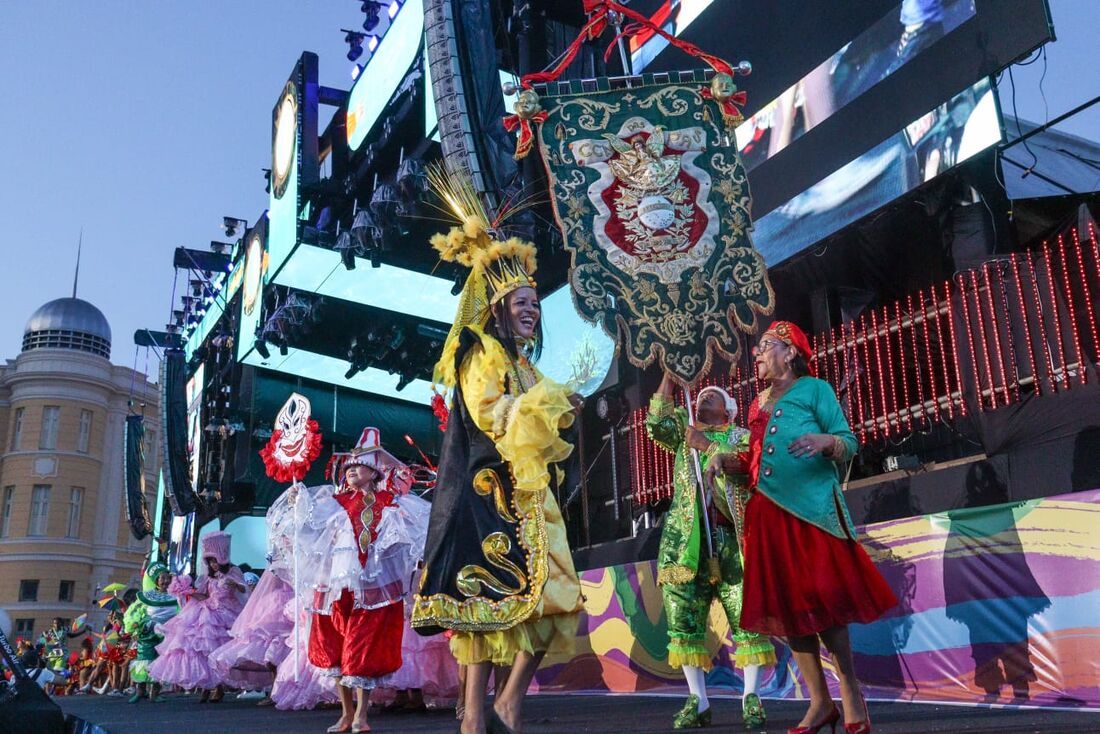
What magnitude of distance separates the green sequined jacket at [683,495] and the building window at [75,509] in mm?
37113

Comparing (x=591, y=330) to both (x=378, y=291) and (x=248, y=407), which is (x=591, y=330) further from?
(x=248, y=407)

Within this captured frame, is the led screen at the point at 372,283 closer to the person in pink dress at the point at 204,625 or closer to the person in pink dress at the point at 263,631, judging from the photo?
the person in pink dress at the point at 204,625

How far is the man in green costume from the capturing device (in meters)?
10.7

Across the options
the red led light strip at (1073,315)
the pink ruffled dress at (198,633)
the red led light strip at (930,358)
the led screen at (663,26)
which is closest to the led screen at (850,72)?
the led screen at (663,26)

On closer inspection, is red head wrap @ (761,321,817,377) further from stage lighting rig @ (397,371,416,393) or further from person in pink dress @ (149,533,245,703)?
stage lighting rig @ (397,371,416,393)

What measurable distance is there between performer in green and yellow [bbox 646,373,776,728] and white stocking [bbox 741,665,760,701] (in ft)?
0.09

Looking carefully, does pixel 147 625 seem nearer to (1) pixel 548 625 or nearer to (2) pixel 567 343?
(2) pixel 567 343

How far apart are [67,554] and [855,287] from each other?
3521cm

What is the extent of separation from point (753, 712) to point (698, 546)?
0.88 m

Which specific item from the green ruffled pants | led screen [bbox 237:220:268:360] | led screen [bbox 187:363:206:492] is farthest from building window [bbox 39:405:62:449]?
the green ruffled pants

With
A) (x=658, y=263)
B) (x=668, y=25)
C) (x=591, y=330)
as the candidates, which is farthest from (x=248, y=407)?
(x=658, y=263)

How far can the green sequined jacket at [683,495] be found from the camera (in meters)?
4.86

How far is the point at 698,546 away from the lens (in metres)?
4.88

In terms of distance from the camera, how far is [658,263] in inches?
216
